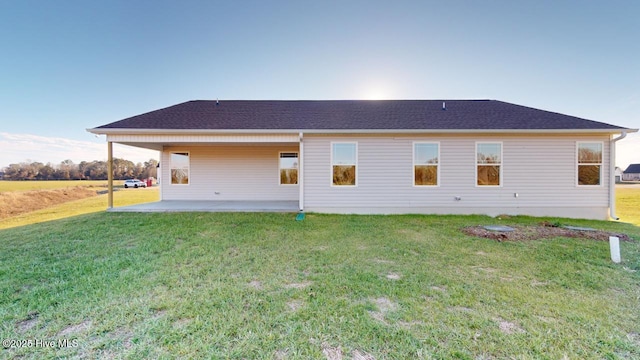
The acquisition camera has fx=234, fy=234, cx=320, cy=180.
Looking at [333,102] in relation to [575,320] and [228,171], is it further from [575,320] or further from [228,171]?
[575,320]

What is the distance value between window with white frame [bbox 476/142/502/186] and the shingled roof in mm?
689

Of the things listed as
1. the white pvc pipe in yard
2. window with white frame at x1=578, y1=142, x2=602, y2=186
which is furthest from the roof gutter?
→ the white pvc pipe in yard

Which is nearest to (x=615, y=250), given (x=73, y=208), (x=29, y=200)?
(x=73, y=208)

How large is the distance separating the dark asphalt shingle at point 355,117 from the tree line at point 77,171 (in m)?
42.3

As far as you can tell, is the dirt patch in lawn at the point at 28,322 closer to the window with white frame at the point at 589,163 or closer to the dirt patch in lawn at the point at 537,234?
the dirt patch in lawn at the point at 537,234

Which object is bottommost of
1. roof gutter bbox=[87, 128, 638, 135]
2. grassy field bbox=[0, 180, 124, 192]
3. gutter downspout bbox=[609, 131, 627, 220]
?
grassy field bbox=[0, 180, 124, 192]

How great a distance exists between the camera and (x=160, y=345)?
2035 mm

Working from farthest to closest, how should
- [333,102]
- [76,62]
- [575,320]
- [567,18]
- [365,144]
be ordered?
[76,62] → [333,102] → [567,18] → [365,144] → [575,320]

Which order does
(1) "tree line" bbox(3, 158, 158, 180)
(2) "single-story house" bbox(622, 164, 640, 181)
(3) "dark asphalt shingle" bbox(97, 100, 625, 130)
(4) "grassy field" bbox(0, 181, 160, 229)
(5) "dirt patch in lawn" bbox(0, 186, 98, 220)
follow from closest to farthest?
(4) "grassy field" bbox(0, 181, 160, 229), (3) "dark asphalt shingle" bbox(97, 100, 625, 130), (5) "dirt patch in lawn" bbox(0, 186, 98, 220), (1) "tree line" bbox(3, 158, 158, 180), (2) "single-story house" bbox(622, 164, 640, 181)

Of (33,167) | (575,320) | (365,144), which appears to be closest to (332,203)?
(365,144)

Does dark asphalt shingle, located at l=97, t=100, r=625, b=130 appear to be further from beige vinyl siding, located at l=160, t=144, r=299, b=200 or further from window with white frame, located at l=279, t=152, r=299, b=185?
window with white frame, located at l=279, t=152, r=299, b=185

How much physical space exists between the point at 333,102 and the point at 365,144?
3.95 m

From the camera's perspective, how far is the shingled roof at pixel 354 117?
8.24 m

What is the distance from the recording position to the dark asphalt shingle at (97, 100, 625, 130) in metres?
8.26
